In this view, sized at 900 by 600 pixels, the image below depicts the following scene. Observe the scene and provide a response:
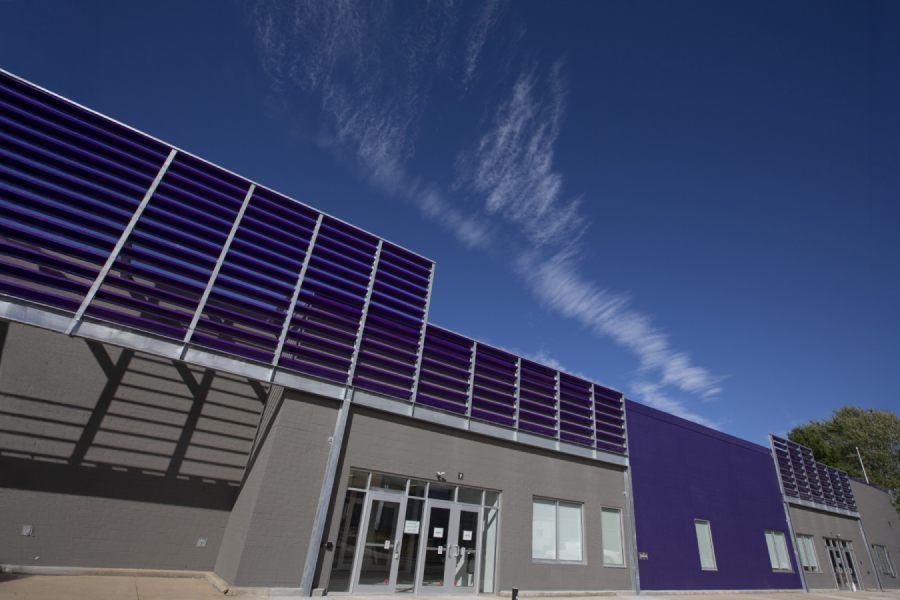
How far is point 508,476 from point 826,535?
2403 centimetres

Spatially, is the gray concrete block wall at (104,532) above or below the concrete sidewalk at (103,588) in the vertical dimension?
above

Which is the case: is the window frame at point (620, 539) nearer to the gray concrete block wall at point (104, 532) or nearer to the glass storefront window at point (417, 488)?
the glass storefront window at point (417, 488)

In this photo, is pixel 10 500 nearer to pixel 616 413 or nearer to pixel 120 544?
pixel 120 544

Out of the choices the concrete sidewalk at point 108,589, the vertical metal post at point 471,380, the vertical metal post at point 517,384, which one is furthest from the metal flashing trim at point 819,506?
the concrete sidewalk at point 108,589

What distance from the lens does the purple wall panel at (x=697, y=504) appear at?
16.6 meters

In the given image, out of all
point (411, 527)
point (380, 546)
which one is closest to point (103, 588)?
point (380, 546)

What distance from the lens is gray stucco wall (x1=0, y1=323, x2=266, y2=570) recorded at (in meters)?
9.47

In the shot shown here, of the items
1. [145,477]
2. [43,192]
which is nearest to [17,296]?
[43,192]

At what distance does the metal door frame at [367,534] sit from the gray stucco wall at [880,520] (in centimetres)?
3332

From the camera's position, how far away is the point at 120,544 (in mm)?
9898

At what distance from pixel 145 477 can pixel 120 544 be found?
4.59 feet

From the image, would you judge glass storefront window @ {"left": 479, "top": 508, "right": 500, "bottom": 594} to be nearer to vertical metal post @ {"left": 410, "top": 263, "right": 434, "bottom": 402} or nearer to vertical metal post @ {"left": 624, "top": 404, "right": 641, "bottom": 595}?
vertical metal post @ {"left": 410, "top": 263, "right": 434, "bottom": 402}

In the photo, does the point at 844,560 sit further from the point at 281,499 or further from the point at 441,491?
the point at 281,499

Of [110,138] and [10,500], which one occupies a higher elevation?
→ [110,138]
